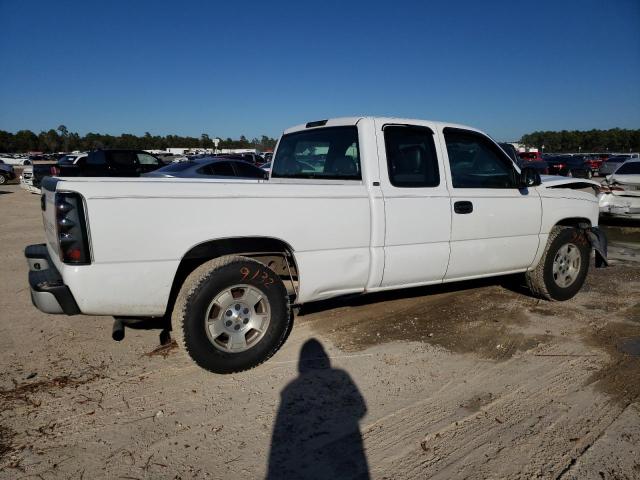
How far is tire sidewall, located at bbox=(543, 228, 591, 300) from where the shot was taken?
16.3ft

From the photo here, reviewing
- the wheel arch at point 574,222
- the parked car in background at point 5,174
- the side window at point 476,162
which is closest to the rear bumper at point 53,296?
the side window at point 476,162

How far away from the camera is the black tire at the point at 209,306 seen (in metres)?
3.23

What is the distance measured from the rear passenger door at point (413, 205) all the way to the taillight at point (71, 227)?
2.21 meters

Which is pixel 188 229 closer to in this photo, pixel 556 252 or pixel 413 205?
pixel 413 205

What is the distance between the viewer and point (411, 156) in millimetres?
4137

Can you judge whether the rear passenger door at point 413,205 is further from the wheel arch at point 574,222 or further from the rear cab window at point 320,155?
the wheel arch at point 574,222

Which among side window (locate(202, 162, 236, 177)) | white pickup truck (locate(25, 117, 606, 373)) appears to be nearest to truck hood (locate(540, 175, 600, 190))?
white pickup truck (locate(25, 117, 606, 373))

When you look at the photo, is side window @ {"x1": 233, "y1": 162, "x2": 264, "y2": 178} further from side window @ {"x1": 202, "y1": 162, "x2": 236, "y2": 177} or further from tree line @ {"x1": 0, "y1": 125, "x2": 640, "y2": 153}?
tree line @ {"x1": 0, "y1": 125, "x2": 640, "y2": 153}

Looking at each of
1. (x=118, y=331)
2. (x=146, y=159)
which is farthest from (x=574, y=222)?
(x=146, y=159)

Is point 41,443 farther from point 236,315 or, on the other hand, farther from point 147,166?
point 147,166

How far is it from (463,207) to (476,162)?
0.60 metres

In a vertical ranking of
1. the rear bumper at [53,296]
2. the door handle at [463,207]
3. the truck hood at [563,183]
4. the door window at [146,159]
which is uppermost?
the door window at [146,159]

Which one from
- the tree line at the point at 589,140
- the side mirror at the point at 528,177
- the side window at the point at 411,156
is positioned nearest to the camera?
the side window at the point at 411,156

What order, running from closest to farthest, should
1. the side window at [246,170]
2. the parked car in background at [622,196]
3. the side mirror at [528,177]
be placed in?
the side mirror at [528,177] < the parked car in background at [622,196] < the side window at [246,170]
